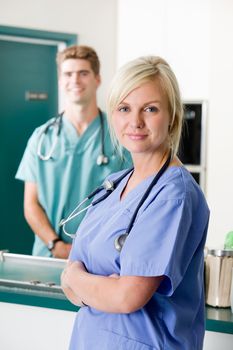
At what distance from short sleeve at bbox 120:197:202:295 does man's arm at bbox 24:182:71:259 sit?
37.4 inches

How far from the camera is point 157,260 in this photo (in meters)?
0.94

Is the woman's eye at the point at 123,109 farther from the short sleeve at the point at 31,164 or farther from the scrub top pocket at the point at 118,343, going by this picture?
the short sleeve at the point at 31,164

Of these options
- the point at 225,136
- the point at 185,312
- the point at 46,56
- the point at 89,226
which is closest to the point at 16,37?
the point at 46,56

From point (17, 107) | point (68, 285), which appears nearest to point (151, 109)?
point (68, 285)

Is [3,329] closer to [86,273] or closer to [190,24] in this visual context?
[86,273]

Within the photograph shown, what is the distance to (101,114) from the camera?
79.3 inches

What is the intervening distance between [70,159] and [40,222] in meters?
0.21

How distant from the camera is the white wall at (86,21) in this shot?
115 inches

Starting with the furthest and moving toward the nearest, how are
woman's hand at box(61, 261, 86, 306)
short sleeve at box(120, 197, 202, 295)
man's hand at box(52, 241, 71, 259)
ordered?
1. man's hand at box(52, 241, 71, 259)
2. woman's hand at box(61, 261, 86, 306)
3. short sleeve at box(120, 197, 202, 295)

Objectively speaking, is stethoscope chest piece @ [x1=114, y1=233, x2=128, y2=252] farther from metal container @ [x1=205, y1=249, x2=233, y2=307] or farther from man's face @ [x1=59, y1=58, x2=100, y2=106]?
man's face @ [x1=59, y1=58, x2=100, y2=106]

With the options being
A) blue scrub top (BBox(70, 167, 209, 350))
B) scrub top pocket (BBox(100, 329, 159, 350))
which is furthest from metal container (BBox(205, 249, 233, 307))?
scrub top pocket (BBox(100, 329, 159, 350))

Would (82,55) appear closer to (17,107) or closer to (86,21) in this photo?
(17,107)

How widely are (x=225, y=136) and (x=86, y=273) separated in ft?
5.70

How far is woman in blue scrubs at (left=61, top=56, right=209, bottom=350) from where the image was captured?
94 cm
